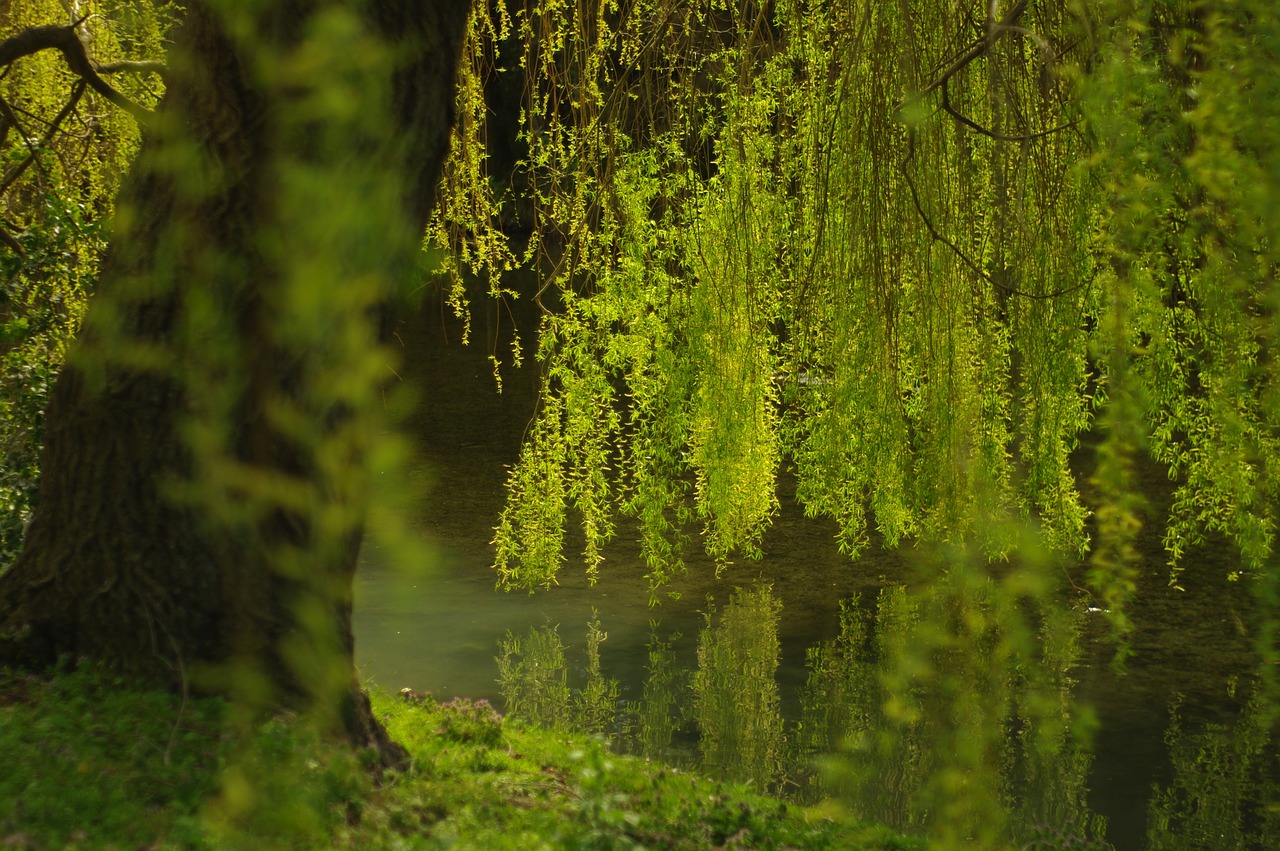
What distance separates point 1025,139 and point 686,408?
1.78 meters

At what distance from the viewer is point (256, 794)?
6.15 ft

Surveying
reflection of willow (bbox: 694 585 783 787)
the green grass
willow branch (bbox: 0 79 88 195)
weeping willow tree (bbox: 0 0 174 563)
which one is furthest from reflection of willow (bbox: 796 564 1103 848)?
willow branch (bbox: 0 79 88 195)

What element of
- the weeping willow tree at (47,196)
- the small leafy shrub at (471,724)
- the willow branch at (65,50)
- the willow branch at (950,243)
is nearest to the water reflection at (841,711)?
the willow branch at (950,243)

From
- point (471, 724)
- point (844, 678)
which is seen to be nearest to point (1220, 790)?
point (844, 678)

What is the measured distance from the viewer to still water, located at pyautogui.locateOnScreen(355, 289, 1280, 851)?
4.03 m

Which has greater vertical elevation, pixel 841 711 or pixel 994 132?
pixel 994 132

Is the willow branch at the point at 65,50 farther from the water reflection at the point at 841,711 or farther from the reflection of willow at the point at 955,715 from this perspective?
the water reflection at the point at 841,711

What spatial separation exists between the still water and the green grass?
65cm

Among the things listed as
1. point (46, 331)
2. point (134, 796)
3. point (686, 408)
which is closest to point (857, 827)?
point (686, 408)

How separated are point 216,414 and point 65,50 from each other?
1556 millimetres

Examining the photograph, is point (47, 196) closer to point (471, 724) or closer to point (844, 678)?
point (471, 724)

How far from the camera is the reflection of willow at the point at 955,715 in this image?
2014 millimetres

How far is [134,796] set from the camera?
1937 mm

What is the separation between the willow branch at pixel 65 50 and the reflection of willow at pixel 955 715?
2.10m
